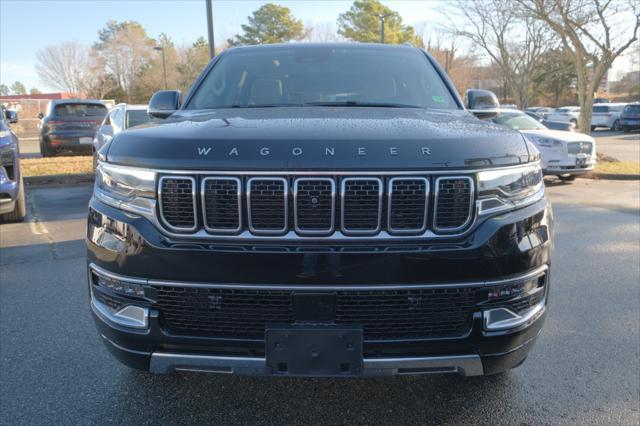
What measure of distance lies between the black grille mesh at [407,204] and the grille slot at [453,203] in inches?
2.2

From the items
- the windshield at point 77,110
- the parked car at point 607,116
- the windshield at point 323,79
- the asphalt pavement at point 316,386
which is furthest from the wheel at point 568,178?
the parked car at point 607,116

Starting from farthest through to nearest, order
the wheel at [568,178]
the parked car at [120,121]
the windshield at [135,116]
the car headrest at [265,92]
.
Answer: the wheel at [568,178]
the windshield at [135,116]
the parked car at [120,121]
the car headrest at [265,92]

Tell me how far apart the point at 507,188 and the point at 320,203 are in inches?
31.0

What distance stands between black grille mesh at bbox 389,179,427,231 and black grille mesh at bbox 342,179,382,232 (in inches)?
2.3

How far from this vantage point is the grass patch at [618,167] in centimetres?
1233

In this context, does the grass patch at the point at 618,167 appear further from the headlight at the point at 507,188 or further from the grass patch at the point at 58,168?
the grass patch at the point at 58,168

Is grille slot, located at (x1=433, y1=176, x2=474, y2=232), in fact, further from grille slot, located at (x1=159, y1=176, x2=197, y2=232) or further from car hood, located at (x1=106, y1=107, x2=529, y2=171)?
grille slot, located at (x1=159, y1=176, x2=197, y2=232)

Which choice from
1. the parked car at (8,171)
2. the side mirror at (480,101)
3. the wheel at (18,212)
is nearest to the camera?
the side mirror at (480,101)

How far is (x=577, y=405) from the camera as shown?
263 centimetres

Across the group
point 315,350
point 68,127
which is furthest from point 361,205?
point 68,127

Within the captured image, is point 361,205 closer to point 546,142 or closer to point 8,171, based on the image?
point 8,171

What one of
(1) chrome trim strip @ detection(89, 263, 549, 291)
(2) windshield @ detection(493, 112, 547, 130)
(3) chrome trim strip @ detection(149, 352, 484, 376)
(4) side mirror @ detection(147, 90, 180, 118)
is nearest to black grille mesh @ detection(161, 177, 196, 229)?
(1) chrome trim strip @ detection(89, 263, 549, 291)

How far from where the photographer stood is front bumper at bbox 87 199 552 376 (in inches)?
77.0

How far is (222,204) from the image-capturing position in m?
1.98
